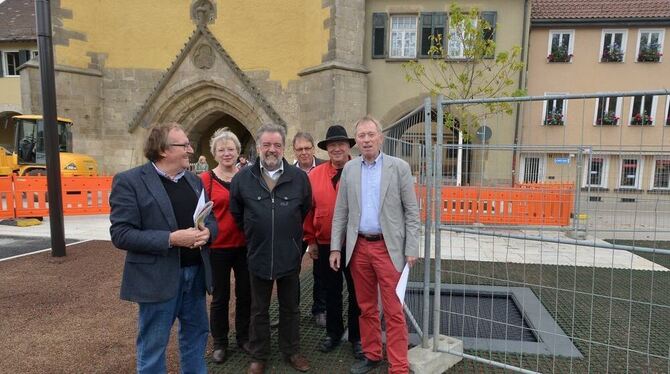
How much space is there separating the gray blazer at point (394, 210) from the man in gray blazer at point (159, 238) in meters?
0.99

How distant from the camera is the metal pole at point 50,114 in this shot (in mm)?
6160

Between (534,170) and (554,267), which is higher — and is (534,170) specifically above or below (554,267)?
above

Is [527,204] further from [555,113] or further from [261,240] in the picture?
[261,240]

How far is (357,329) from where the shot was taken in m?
3.51

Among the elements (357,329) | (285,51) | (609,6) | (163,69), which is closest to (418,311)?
(357,329)

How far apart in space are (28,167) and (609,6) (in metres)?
21.0

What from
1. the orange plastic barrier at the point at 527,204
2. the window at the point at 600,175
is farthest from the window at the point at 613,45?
the window at the point at 600,175

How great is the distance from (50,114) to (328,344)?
5.65m

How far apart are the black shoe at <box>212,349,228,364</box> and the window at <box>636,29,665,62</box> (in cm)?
1780

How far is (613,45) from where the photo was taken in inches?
592

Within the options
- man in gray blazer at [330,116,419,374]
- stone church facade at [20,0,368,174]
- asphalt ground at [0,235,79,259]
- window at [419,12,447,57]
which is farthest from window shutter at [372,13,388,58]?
man in gray blazer at [330,116,419,374]

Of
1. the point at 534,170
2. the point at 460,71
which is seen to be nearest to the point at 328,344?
the point at 534,170

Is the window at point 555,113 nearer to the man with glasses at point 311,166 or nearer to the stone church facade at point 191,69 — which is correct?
the man with glasses at point 311,166

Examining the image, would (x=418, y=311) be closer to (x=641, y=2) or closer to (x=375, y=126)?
(x=375, y=126)
